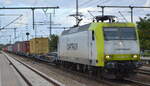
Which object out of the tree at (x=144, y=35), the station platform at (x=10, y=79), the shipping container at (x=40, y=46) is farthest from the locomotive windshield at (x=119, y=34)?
the tree at (x=144, y=35)

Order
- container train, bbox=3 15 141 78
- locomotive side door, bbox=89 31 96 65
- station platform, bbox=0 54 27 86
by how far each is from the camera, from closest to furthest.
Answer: container train, bbox=3 15 141 78
locomotive side door, bbox=89 31 96 65
station platform, bbox=0 54 27 86

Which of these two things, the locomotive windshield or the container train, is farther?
the locomotive windshield

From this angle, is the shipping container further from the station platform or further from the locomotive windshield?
the locomotive windshield

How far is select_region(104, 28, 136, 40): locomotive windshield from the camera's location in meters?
20.9

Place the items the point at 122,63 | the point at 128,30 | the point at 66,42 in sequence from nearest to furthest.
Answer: the point at 122,63 → the point at 128,30 → the point at 66,42

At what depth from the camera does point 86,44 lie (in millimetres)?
22719

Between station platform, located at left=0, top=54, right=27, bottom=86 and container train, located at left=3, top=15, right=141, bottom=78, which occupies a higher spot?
container train, located at left=3, top=15, right=141, bottom=78

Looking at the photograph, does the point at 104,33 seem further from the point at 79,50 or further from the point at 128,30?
the point at 79,50

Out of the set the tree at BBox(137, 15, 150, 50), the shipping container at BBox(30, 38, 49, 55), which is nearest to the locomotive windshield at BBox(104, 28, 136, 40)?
the shipping container at BBox(30, 38, 49, 55)

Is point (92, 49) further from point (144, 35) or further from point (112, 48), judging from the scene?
point (144, 35)

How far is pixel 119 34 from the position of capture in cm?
2102

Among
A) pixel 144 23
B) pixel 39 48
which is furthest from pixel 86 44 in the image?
pixel 144 23

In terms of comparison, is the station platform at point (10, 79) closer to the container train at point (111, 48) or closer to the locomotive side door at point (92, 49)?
the locomotive side door at point (92, 49)

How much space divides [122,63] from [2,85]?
6.21 metres
